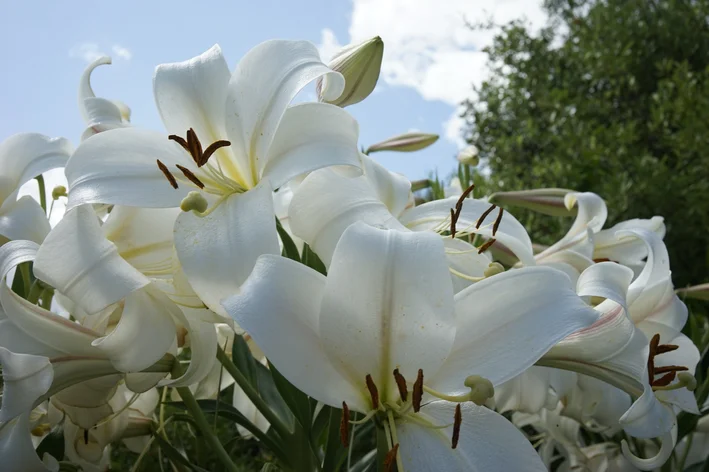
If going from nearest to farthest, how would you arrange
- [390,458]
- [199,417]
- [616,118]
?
[390,458] < [199,417] < [616,118]

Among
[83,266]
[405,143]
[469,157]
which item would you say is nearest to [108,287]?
[83,266]

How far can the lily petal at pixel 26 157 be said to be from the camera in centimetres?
73

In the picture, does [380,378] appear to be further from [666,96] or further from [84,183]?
[666,96]

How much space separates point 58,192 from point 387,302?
46 cm

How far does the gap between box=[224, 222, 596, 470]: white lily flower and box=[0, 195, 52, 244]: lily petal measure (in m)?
0.30

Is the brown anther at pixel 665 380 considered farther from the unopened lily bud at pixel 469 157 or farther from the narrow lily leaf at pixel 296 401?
the unopened lily bud at pixel 469 157

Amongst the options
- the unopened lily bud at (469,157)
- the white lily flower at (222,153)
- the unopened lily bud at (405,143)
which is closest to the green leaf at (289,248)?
the white lily flower at (222,153)

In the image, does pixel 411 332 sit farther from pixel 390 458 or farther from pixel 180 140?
pixel 180 140

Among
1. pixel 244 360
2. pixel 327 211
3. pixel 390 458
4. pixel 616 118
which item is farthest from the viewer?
pixel 616 118

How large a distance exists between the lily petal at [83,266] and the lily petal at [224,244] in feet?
0.15

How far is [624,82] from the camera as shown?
12.6 ft

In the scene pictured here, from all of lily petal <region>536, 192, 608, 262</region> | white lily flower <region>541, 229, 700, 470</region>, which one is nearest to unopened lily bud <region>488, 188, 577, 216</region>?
lily petal <region>536, 192, 608, 262</region>

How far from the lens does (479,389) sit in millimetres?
474

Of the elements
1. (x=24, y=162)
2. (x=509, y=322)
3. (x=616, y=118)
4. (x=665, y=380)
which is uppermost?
(x=24, y=162)
